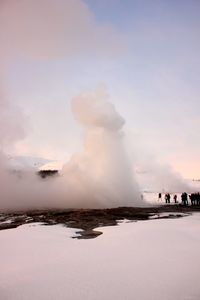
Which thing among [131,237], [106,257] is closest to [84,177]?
[131,237]

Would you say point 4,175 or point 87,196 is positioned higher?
point 4,175

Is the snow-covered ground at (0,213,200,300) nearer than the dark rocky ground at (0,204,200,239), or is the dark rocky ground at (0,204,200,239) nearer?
the snow-covered ground at (0,213,200,300)

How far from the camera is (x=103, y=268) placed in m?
7.45

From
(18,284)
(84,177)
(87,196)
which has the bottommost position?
(18,284)

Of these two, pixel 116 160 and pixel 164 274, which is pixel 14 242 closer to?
pixel 164 274

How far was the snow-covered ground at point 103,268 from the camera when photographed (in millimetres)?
5887

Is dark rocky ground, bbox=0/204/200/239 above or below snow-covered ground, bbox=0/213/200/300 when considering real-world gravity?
above

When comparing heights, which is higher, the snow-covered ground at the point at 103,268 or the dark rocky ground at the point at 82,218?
the dark rocky ground at the point at 82,218

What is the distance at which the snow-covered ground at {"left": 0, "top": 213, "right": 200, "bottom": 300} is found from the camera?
5.89 metres

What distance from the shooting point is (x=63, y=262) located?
8.09 m

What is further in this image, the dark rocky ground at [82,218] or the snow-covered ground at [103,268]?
the dark rocky ground at [82,218]

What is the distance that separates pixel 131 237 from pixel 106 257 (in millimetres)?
3005

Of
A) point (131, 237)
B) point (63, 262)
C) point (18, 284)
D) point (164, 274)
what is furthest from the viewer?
point (131, 237)

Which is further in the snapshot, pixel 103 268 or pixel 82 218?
pixel 82 218
